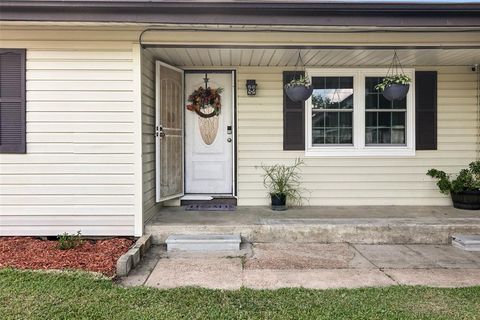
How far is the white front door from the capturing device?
19.3 ft

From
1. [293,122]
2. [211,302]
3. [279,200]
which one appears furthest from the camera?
[293,122]

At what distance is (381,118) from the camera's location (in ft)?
19.0

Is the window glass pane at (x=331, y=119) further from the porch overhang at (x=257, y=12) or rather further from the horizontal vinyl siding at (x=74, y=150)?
the horizontal vinyl siding at (x=74, y=150)

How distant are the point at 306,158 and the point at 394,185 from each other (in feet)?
4.60

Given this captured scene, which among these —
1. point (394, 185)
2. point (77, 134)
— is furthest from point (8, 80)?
point (394, 185)

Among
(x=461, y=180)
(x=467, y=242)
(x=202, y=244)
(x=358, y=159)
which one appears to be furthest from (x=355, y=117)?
(x=202, y=244)

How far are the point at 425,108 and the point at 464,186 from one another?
1.26m

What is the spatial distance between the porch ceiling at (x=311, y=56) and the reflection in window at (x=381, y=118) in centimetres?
46

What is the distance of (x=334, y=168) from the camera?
18.9 ft

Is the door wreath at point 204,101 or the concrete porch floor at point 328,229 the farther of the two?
the door wreath at point 204,101

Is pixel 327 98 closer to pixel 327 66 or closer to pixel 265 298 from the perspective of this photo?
pixel 327 66

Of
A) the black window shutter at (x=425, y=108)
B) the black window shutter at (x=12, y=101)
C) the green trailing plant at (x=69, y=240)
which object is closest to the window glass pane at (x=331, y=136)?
the black window shutter at (x=425, y=108)

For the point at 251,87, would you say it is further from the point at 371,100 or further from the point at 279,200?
the point at 371,100

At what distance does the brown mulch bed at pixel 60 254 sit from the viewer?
358cm
